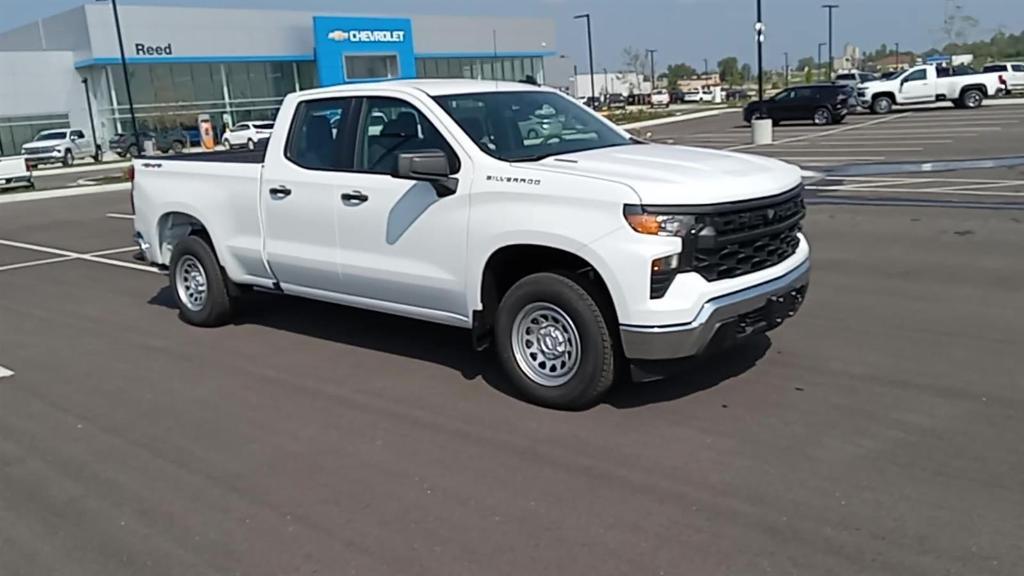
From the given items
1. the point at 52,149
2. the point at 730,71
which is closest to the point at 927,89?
the point at 52,149

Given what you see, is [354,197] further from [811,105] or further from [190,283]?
[811,105]

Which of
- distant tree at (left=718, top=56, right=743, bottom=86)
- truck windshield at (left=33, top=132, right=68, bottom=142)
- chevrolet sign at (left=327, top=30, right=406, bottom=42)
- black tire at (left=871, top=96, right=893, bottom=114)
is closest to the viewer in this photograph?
black tire at (left=871, top=96, right=893, bottom=114)

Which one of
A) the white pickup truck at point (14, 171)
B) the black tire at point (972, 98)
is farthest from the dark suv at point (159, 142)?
the black tire at point (972, 98)

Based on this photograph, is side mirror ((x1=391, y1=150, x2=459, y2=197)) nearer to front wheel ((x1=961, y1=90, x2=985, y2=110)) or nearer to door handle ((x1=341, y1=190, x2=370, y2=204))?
door handle ((x1=341, y1=190, x2=370, y2=204))

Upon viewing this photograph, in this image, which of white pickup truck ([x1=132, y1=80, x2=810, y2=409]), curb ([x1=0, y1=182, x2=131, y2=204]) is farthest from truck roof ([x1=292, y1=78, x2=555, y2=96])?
curb ([x1=0, y1=182, x2=131, y2=204])

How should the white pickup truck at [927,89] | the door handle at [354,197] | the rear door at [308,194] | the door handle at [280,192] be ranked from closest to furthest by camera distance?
the door handle at [354,197] → the rear door at [308,194] → the door handle at [280,192] → the white pickup truck at [927,89]

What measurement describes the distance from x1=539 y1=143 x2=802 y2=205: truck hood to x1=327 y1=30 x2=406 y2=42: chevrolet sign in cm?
6117

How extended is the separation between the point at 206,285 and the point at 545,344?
3.73m

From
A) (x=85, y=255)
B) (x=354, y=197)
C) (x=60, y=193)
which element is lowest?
(x=85, y=255)

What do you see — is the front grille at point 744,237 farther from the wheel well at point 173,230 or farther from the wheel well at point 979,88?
the wheel well at point 979,88

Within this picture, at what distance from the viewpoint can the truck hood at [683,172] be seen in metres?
5.00

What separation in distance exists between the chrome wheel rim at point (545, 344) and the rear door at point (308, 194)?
1738mm

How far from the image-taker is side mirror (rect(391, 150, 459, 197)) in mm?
5566

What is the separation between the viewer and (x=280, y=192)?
6.91m
